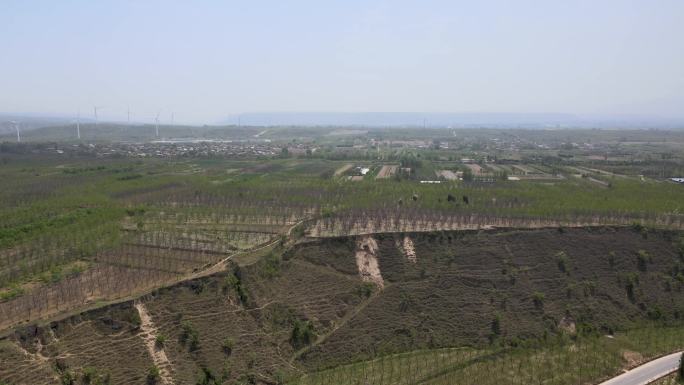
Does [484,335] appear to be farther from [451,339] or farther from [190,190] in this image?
[190,190]

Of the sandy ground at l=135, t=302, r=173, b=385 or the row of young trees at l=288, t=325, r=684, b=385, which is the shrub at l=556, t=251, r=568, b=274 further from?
the sandy ground at l=135, t=302, r=173, b=385

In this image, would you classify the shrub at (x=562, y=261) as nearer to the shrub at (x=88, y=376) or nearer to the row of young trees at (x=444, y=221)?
the row of young trees at (x=444, y=221)

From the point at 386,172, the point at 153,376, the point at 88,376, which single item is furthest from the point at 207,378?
the point at 386,172

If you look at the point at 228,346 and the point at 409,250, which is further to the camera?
the point at 409,250

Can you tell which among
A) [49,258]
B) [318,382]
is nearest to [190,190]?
[49,258]

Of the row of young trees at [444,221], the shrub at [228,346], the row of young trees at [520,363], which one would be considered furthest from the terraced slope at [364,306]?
the row of young trees at [444,221]

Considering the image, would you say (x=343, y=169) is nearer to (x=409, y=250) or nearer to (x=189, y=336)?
(x=409, y=250)
